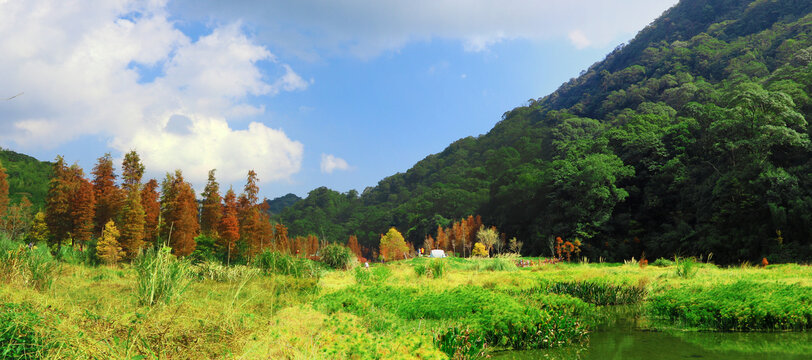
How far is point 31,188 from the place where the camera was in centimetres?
4975

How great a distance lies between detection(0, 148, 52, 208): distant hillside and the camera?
157 feet

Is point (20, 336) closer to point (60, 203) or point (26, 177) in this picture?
point (60, 203)

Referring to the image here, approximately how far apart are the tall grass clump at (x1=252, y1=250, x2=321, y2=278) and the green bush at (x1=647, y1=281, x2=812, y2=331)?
9643mm

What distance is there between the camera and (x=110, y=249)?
18.7 m

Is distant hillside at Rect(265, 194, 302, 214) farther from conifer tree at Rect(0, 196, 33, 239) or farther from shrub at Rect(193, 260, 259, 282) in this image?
shrub at Rect(193, 260, 259, 282)

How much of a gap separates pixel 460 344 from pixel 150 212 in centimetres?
2037

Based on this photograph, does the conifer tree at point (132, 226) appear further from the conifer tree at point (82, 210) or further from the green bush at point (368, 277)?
the green bush at point (368, 277)

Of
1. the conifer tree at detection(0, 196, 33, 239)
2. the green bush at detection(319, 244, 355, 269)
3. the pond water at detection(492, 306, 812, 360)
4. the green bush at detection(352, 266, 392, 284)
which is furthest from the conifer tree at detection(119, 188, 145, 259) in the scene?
the conifer tree at detection(0, 196, 33, 239)

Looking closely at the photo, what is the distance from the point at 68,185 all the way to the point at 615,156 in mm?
38909

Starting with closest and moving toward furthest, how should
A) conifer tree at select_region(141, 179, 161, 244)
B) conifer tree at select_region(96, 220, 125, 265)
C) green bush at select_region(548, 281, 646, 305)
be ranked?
green bush at select_region(548, 281, 646, 305) → conifer tree at select_region(96, 220, 125, 265) → conifer tree at select_region(141, 179, 161, 244)

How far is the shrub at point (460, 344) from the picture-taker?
24.2 feet

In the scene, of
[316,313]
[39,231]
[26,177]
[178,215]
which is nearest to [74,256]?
[178,215]

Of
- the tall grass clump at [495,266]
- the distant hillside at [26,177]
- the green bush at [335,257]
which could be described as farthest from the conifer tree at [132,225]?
the distant hillside at [26,177]

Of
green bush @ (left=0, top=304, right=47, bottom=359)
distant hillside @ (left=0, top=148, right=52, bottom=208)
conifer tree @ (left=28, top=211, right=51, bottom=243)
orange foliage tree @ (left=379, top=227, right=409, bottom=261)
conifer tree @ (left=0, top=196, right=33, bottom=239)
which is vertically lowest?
orange foliage tree @ (left=379, top=227, right=409, bottom=261)
